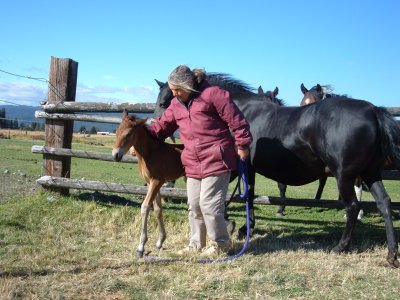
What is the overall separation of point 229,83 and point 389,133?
2.66 meters

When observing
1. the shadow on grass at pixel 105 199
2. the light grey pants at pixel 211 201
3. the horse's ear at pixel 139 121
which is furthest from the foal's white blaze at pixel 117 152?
the shadow on grass at pixel 105 199

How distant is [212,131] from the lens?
17.1ft

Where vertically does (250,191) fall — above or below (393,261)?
above

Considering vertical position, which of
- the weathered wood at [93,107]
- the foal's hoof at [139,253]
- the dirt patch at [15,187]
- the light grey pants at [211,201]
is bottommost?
the foal's hoof at [139,253]

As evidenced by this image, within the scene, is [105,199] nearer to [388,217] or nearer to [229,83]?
[229,83]

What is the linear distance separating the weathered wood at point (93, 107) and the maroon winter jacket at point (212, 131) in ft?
8.41

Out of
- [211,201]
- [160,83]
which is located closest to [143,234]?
[211,201]

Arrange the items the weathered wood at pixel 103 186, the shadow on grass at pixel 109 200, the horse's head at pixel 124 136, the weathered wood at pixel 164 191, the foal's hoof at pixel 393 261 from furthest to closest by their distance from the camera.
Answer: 1. the shadow on grass at pixel 109 200
2. the weathered wood at pixel 103 186
3. the weathered wood at pixel 164 191
4. the horse's head at pixel 124 136
5. the foal's hoof at pixel 393 261

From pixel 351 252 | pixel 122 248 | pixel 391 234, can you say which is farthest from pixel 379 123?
pixel 122 248

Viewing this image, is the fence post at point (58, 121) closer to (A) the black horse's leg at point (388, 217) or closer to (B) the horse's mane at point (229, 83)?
(B) the horse's mane at point (229, 83)

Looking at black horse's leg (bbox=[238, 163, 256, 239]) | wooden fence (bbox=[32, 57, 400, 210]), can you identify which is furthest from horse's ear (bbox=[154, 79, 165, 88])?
black horse's leg (bbox=[238, 163, 256, 239])

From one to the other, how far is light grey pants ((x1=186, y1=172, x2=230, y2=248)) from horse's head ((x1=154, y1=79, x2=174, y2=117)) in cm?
193

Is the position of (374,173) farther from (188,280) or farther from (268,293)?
(188,280)

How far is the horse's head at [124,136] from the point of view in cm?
524
